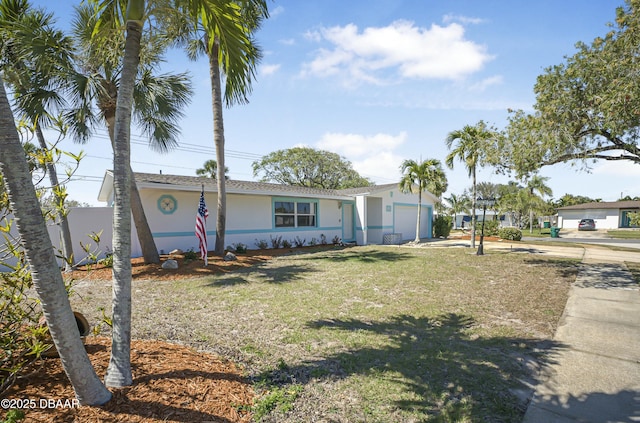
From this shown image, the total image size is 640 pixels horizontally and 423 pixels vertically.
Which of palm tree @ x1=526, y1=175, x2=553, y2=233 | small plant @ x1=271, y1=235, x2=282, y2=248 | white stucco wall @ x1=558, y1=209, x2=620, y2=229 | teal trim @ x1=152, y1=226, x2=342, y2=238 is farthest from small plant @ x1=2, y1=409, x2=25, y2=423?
white stucco wall @ x1=558, y1=209, x2=620, y2=229

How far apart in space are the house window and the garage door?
6837 millimetres

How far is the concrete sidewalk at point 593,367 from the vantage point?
307cm

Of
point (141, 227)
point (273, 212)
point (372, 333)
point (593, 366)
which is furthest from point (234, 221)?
point (593, 366)

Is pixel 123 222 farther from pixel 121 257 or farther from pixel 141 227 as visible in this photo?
pixel 141 227

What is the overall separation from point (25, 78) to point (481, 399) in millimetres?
10760

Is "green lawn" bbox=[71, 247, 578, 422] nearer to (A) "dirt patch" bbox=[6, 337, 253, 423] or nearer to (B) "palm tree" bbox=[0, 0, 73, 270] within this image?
(A) "dirt patch" bbox=[6, 337, 253, 423]

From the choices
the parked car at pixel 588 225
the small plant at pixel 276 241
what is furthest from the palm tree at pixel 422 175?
the parked car at pixel 588 225

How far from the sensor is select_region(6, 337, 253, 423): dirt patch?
2.54 metres

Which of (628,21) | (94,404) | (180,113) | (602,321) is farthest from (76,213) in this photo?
(628,21)

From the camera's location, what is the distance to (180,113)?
1094 cm

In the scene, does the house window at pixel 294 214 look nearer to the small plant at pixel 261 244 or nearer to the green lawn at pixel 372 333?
the small plant at pixel 261 244

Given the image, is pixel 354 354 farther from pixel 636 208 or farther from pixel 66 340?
pixel 636 208

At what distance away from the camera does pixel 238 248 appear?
14.4 metres

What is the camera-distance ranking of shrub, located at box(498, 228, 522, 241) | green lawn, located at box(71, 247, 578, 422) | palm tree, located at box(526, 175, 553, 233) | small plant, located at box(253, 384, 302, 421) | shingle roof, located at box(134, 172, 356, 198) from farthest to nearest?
A: palm tree, located at box(526, 175, 553, 233)
shrub, located at box(498, 228, 522, 241)
shingle roof, located at box(134, 172, 356, 198)
green lawn, located at box(71, 247, 578, 422)
small plant, located at box(253, 384, 302, 421)
